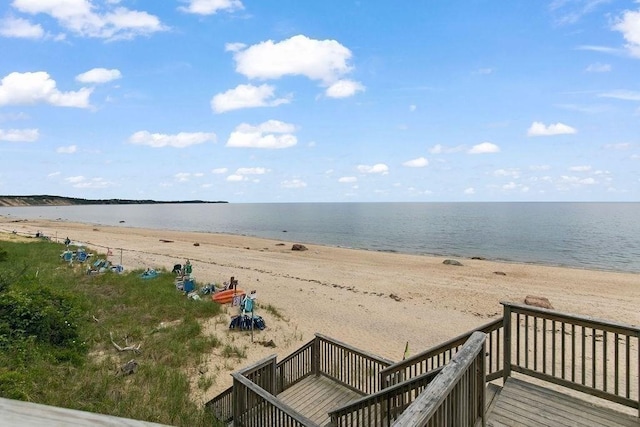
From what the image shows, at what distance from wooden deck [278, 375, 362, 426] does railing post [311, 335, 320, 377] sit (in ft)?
0.68

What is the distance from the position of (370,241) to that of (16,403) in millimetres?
54664

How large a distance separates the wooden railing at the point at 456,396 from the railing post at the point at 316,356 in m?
5.02

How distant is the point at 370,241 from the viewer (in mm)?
55000

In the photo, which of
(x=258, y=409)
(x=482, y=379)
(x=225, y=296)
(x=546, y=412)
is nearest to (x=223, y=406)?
(x=258, y=409)

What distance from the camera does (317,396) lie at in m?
8.10

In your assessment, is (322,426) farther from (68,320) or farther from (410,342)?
(68,320)

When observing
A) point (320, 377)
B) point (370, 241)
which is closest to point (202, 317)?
point (320, 377)

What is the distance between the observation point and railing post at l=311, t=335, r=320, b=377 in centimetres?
888

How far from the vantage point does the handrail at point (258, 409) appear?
5.80m

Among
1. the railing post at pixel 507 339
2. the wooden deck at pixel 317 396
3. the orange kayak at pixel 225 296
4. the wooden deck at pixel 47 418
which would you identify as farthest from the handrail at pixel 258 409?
the orange kayak at pixel 225 296

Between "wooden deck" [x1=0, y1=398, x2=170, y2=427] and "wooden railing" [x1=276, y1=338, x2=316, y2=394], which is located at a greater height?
"wooden deck" [x1=0, y1=398, x2=170, y2=427]

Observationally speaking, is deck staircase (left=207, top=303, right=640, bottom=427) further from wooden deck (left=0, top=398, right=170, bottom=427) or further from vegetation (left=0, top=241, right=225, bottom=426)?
wooden deck (left=0, top=398, right=170, bottom=427)

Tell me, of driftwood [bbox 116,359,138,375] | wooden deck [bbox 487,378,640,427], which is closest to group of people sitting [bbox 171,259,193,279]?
driftwood [bbox 116,359,138,375]

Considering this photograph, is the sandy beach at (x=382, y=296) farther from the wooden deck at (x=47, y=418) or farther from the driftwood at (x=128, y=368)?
the wooden deck at (x=47, y=418)
